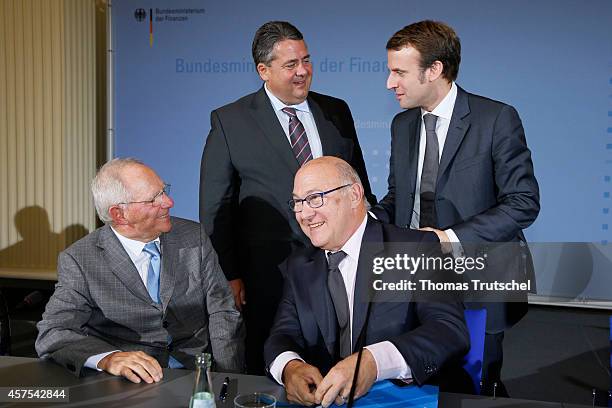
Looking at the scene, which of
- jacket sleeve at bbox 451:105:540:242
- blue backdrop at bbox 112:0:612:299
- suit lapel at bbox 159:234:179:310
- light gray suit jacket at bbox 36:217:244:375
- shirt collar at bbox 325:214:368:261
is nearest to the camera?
shirt collar at bbox 325:214:368:261

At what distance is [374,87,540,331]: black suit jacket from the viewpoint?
8.82 feet

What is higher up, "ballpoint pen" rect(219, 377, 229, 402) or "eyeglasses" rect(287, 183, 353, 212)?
"eyeglasses" rect(287, 183, 353, 212)

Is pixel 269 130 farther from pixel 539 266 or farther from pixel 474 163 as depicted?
pixel 539 266

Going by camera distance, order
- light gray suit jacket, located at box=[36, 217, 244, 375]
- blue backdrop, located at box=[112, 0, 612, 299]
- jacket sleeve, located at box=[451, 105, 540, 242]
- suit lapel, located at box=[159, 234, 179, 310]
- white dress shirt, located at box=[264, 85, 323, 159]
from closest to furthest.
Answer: light gray suit jacket, located at box=[36, 217, 244, 375]
suit lapel, located at box=[159, 234, 179, 310]
jacket sleeve, located at box=[451, 105, 540, 242]
white dress shirt, located at box=[264, 85, 323, 159]
blue backdrop, located at box=[112, 0, 612, 299]

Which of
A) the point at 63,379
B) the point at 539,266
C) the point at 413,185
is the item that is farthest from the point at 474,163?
the point at 539,266

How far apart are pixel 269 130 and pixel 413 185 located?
804 millimetres

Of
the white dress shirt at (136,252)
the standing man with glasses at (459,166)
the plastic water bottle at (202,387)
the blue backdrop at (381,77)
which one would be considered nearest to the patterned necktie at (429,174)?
the standing man with glasses at (459,166)

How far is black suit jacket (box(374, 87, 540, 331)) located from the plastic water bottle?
1263 millimetres

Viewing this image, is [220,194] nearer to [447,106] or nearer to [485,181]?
[447,106]

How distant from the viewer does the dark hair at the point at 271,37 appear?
333cm

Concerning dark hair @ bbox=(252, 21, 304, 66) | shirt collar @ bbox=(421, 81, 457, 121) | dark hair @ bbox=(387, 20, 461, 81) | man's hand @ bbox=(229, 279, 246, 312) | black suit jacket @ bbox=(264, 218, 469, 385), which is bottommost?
man's hand @ bbox=(229, 279, 246, 312)

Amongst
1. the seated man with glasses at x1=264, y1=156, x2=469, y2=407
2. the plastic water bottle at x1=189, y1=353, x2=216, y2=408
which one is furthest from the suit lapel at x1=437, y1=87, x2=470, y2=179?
the plastic water bottle at x1=189, y1=353, x2=216, y2=408

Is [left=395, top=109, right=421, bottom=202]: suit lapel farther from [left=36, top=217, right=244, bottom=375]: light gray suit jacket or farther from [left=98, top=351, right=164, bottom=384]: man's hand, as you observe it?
[left=98, top=351, right=164, bottom=384]: man's hand

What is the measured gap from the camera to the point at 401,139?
3.02 meters
